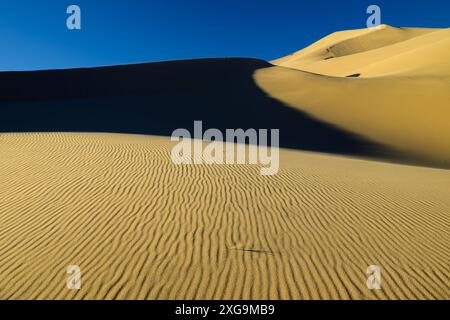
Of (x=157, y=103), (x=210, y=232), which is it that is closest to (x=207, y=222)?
(x=210, y=232)

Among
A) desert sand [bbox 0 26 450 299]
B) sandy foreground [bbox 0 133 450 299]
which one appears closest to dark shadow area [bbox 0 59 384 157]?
desert sand [bbox 0 26 450 299]

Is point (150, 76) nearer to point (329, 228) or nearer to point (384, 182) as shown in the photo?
point (384, 182)

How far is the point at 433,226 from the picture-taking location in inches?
273

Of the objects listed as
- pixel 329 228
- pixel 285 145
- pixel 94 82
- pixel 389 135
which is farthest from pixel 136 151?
pixel 94 82

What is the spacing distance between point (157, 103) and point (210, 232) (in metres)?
22.8

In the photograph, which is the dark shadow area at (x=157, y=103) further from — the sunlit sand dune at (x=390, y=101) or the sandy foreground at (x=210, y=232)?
the sandy foreground at (x=210, y=232)

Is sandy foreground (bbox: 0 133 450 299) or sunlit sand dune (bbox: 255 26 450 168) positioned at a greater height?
sunlit sand dune (bbox: 255 26 450 168)

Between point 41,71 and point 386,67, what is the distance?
43.1 m

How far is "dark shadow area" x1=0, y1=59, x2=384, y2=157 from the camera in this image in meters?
19.9

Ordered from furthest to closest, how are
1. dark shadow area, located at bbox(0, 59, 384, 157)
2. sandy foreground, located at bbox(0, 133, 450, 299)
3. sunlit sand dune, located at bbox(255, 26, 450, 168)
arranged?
sunlit sand dune, located at bbox(255, 26, 450, 168) → dark shadow area, located at bbox(0, 59, 384, 157) → sandy foreground, located at bbox(0, 133, 450, 299)

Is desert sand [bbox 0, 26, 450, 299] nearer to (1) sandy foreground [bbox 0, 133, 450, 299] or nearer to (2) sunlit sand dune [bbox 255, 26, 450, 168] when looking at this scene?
(1) sandy foreground [bbox 0, 133, 450, 299]

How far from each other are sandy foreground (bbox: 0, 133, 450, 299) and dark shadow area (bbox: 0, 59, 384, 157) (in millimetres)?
8875

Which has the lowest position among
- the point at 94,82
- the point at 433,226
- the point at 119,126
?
the point at 433,226

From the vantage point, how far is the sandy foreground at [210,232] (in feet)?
14.7
